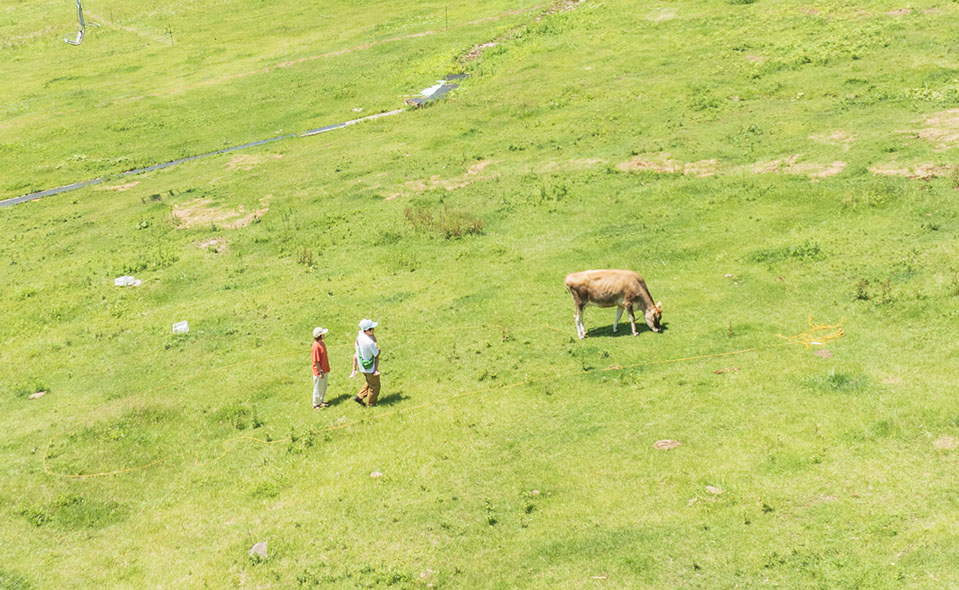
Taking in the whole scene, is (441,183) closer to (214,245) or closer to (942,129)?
(214,245)

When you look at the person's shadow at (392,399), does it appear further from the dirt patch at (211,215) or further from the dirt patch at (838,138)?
the dirt patch at (838,138)

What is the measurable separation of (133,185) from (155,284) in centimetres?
2017

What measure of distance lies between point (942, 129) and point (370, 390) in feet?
104

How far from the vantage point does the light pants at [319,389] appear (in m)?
22.6

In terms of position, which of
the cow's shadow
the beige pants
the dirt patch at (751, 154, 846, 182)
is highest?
the dirt patch at (751, 154, 846, 182)

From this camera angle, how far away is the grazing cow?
24844 millimetres

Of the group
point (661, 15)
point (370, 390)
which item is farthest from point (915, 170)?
point (661, 15)

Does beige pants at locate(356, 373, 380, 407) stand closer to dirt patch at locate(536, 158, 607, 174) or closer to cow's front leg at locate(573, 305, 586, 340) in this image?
cow's front leg at locate(573, 305, 586, 340)

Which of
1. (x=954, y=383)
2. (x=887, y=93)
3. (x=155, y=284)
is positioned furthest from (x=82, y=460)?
(x=887, y=93)

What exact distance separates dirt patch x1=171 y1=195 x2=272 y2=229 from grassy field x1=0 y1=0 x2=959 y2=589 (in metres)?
0.29

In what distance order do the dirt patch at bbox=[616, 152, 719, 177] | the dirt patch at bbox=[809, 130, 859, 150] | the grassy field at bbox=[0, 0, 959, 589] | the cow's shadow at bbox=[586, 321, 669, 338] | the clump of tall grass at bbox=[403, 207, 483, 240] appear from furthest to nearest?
the dirt patch at bbox=[616, 152, 719, 177], the dirt patch at bbox=[809, 130, 859, 150], the clump of tall grass at bbox=[403, 207, 483, 240], the cow's shadow at bbox=[586, 321, 669, 338], the grassy field at bbox=[0, 0, 959, 589]

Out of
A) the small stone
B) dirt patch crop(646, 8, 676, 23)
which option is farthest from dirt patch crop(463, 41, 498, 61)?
the small stone

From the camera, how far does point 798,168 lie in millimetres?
36250

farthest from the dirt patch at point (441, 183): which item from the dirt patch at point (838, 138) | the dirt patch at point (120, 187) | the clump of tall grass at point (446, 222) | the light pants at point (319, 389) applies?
the dirt patch at point (120, 187)
